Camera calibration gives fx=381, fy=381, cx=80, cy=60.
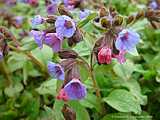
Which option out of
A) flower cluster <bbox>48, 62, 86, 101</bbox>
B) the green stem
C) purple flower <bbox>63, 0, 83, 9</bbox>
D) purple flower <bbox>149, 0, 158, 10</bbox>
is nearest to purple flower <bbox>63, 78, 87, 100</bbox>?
flower cluster <bbox>48, 62, 86, 101</bbox>

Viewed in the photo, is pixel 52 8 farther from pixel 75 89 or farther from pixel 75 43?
pixel 75 89

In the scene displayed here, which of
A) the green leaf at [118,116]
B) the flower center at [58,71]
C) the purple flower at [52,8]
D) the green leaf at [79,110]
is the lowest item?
the green leaf at [118,116]

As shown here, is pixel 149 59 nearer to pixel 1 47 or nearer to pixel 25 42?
pixel 25 42

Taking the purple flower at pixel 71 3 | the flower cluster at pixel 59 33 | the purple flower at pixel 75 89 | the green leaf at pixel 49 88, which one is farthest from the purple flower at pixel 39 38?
the purple flower at pixel 71 3

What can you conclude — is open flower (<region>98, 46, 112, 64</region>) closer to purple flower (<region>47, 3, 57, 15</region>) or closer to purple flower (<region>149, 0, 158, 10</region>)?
purple flower (<region>47, 3, 57, 15</region>)

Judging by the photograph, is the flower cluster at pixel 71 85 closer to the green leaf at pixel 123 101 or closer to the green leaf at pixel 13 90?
the green leaf at pixel 123 101
